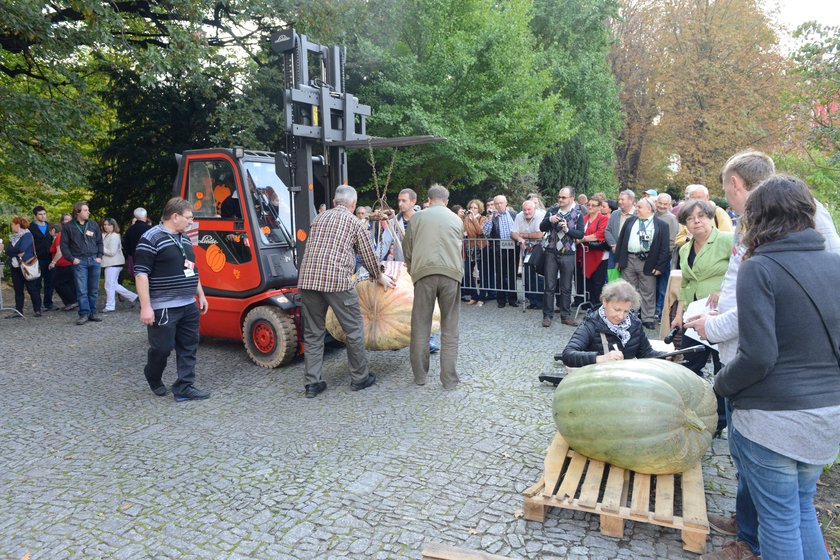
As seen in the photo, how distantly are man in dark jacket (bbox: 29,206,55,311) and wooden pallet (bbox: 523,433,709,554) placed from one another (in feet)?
34.7

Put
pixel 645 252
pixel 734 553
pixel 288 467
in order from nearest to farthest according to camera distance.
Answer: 1. pixel 734 553
2. pixel 288 467
3. pixel 645 252

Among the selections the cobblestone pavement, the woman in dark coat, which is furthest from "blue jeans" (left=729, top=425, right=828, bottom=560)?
the cobblestone pavement

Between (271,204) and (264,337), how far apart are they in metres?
1.50

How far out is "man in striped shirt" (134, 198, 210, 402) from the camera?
5.15m

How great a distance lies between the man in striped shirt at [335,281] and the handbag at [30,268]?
294 inches

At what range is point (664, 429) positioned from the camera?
3.17m

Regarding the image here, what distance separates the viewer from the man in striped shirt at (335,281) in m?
5.29

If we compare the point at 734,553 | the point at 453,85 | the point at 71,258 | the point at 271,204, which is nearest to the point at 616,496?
the point at 734,553

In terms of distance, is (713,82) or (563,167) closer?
(563,167)

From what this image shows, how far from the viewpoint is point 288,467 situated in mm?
4000

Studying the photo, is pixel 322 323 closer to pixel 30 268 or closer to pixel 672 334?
pixel 672 334

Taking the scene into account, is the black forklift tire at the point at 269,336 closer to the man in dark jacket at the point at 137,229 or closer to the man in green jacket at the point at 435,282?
the man in green jacket at the point at 435,282

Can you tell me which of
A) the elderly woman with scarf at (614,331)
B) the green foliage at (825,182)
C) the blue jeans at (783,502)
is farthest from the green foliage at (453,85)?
the blue jeans at (783,502)

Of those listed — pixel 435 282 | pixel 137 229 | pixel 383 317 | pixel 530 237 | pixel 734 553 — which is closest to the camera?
pixel 734 553
